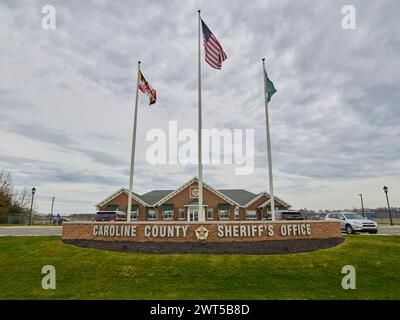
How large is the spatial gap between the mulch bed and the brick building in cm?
2450

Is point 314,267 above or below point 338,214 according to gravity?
below

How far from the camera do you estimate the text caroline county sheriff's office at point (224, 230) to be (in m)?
14.9

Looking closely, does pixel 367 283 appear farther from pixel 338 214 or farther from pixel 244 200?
pixel 244 200

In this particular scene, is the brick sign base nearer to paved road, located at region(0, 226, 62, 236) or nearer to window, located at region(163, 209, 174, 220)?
paved road, located at region(0, 226, 62, 236)

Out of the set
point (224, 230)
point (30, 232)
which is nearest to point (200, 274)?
point (224, 230)

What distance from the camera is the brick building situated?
4038 centimetres

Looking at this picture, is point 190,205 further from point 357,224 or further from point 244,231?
point 244,231

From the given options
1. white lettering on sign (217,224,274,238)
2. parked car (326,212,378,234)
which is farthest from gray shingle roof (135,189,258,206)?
white lettering on sign (217,224,274,238)

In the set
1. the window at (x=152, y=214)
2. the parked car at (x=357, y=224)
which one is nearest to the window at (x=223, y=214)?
the window at (x=152, y=214)

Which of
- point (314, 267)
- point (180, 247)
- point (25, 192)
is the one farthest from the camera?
point (25, 192)
